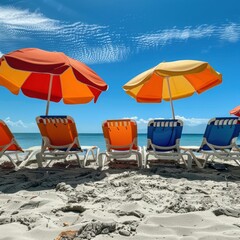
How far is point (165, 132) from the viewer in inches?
220

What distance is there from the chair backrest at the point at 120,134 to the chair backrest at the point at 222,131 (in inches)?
58.9

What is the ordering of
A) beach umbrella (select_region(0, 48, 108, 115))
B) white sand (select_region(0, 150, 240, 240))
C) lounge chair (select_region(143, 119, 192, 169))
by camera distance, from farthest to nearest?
lounge chair (select_region(143, 119, 192, 169)) < beach umbrella (select_region(0, 48, 108, 115)) < white sand (select_region(0, 150, 240, 240))

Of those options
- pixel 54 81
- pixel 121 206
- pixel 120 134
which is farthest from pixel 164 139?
pixel 54 81

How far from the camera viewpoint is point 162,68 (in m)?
5.52

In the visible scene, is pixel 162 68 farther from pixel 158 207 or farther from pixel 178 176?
pixel 158 207

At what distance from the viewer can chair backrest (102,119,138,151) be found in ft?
19.1

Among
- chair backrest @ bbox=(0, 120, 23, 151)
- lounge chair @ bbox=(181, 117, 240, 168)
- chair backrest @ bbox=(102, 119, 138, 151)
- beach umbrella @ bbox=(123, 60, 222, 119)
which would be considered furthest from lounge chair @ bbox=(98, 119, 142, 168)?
chair backrest @ bbox=(0, 120, 23, 151)

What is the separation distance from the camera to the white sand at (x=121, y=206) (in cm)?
226

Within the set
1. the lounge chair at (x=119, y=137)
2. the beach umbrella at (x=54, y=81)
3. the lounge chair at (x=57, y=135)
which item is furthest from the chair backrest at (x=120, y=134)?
the beach umbrella at (x=54, y=81)

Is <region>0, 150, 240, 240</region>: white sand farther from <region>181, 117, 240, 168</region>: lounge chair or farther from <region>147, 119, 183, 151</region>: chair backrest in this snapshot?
<region>147, 119, 183, 151</region>: chair backrest

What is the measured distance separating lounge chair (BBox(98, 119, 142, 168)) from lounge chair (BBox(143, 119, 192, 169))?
34 centimetres

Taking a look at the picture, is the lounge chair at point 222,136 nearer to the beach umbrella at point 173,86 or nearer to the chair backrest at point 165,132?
the chair backrest at point 165,132

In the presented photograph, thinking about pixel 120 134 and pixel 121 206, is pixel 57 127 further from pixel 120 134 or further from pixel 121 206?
pixel 121 206

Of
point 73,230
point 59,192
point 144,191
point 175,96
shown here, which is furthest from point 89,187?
point 175,96
